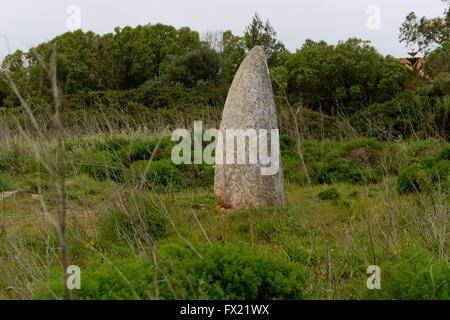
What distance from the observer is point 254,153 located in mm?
5406

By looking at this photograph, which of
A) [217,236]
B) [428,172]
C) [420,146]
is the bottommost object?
[217,236]

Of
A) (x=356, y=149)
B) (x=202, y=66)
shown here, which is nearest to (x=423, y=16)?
(x=202, y=66)

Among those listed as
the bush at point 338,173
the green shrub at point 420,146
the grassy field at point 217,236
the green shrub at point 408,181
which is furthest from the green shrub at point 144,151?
the green shrub at point 420,146

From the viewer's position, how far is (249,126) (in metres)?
5.42

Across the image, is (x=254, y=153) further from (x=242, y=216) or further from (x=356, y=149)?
(x=356, y=149)

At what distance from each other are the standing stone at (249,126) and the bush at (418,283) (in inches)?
128

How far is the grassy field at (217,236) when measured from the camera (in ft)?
6.21

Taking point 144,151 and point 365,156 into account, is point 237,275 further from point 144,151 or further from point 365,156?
point 365,156

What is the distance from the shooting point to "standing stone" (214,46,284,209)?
17.9ft

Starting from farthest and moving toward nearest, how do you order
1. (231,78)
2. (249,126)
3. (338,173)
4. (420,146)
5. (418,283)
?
(231,78) < (420,146) < (338,173) < (249,126) < (418,283)

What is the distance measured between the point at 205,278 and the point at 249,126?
3.66 meters

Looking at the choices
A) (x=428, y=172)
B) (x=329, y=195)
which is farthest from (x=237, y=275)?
(x=428, y=172)

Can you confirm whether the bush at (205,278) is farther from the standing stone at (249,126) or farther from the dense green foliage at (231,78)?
the dense green foliage at (231,78)

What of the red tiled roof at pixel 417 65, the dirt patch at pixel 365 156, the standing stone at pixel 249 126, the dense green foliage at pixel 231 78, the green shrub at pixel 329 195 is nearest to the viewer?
the standing stone at pixel 249 126
